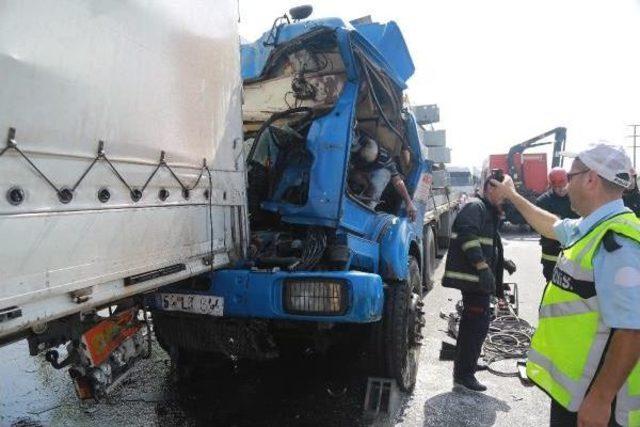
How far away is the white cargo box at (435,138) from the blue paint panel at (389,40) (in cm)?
407

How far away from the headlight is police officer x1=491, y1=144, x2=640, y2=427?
43.8 inches

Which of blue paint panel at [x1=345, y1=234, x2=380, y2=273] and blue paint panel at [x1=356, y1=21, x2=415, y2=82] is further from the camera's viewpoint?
blue paint panel at [x1=356, y1=21, x2=415, y2=82]

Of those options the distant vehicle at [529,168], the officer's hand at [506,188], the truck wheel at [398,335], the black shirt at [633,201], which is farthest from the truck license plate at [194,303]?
the distant vehicle at [529,168]

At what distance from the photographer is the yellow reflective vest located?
5.51 feet

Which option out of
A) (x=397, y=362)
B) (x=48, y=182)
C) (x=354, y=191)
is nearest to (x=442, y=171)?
(x=354, y=191)

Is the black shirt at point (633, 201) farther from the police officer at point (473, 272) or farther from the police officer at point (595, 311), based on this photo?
the police officer at point (595, 311)

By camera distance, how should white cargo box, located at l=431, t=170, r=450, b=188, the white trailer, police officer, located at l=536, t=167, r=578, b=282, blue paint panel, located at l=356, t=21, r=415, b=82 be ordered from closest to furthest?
the white trailer < blue paint panel, located at l=356, t=21, r=415, b=82 < police officer, located at l=536, t=167, r=578, b=282 < white cargo box, located at l=431, t=170, r=450, b=188

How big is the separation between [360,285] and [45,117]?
1863 mm

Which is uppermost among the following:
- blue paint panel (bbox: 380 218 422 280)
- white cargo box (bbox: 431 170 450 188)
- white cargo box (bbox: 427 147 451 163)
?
white cargo box (bbox: 427 147 451 163)

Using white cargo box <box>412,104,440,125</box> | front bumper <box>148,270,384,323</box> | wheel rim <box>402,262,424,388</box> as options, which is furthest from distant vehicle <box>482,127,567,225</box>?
front bumper <box>148,270,384,323</box>

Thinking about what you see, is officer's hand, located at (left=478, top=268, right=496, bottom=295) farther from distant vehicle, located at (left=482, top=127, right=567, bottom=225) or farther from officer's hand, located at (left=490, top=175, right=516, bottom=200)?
distant vehicle, located at (left=482, top=127, right=567, bottom=225)

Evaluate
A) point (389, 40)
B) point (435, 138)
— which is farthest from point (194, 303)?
point (435, 138)

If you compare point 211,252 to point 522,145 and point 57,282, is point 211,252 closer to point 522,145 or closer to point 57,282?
point 57,282

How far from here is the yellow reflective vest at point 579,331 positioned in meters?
1.68
